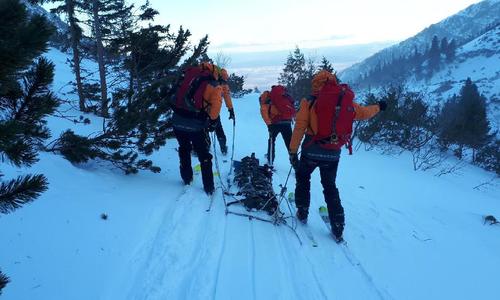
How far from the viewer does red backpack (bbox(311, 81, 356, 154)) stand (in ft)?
16.9

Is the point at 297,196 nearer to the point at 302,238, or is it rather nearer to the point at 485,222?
the point at 302,238

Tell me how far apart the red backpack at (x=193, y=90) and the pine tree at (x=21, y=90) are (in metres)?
3.83

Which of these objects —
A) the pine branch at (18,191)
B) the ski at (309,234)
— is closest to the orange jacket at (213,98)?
the ski at (309,234)

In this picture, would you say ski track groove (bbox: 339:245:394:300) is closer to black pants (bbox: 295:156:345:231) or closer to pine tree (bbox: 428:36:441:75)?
black pants (bbox: 295:156:345:231)

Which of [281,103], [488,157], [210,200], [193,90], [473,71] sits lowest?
[488,157]

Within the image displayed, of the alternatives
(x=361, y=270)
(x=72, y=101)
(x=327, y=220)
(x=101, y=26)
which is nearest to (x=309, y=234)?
(x=327, y=220)

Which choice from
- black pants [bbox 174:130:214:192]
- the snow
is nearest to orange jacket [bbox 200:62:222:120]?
black pants [bbox 174:130:214:192]

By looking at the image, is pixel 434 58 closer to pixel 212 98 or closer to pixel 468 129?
pixel 468 129

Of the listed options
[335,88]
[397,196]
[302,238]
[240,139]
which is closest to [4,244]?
[302,238]

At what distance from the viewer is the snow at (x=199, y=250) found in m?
3.93

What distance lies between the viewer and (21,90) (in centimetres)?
229

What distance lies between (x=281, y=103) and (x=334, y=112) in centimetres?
394

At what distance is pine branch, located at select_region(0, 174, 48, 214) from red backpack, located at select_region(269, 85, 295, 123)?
723 cm

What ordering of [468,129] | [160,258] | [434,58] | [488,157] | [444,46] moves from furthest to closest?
[434,58] → [444,46] → [468,129] → [488,157] → [160,258]
